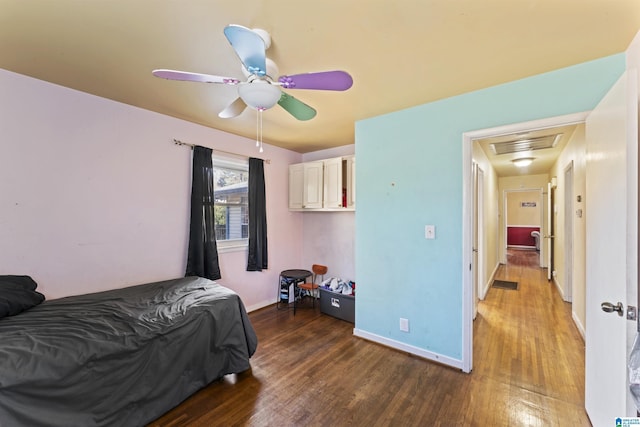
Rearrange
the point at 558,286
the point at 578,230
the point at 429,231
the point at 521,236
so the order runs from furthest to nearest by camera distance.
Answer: the point at 521,236, the point at 558,286, the point at 578,230, the point at 429,231

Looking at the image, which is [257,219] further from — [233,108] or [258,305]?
[233,108]

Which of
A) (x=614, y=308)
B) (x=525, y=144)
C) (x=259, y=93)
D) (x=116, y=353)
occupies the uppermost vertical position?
(x=525, y=144)

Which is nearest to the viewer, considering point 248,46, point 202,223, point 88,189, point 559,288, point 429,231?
point 248,46

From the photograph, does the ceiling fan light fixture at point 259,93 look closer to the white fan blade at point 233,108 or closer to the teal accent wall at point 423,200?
the white fan blade at point 233,108

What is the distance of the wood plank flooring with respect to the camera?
1.82 m

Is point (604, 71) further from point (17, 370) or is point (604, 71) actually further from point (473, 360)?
point (17, 370)

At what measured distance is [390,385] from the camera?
2.17m

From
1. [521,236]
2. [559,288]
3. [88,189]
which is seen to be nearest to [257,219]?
[88,189]

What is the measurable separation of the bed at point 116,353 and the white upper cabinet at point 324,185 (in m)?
1.86

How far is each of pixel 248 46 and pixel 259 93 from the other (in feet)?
0.84

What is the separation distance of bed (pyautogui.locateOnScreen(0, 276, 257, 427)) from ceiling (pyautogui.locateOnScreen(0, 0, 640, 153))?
173cm

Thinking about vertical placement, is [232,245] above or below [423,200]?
below

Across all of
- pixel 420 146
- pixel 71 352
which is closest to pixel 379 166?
pixel 420 146

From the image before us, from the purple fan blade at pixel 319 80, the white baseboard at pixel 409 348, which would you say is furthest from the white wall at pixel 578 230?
the purple fan blade at pixel 319 80
